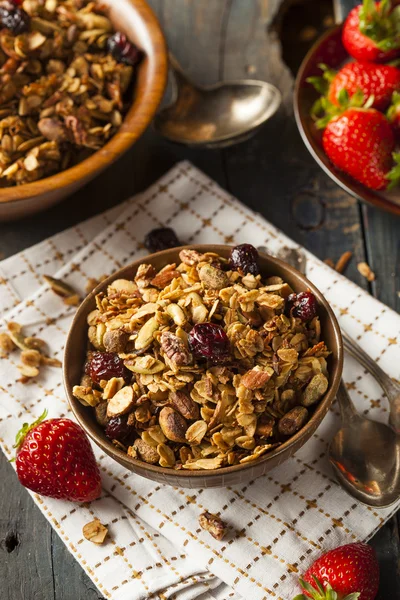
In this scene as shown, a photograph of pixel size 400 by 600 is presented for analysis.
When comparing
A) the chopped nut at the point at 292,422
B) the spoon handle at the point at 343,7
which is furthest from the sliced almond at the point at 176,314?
the spoon handle at the point at 343,7

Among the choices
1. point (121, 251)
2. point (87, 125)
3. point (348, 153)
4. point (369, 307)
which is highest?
point (87, 125)

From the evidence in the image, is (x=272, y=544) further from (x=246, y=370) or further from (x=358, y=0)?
(x=358, y=0)

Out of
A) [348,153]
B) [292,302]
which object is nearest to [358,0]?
[348,153]

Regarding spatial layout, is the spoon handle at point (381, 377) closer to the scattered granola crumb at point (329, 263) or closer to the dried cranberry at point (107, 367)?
the scattered granola crumb at point (329, 263)

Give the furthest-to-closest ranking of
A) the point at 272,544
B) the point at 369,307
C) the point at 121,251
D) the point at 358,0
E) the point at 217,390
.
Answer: the point at 358,0, the point at 121,251, the point at 369,307, the point at 272,544, the point at 217,390

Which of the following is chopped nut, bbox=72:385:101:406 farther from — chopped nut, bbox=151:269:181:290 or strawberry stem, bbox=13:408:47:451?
chopped nut, bbox=151:269:181:290
